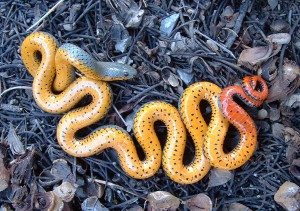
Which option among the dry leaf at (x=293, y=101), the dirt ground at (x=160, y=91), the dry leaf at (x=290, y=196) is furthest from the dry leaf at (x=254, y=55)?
the dry leaf at (x=290, y=196)

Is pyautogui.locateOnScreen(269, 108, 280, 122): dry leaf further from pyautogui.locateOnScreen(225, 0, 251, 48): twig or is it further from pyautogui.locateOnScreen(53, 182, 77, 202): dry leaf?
pyautogui.locateOnScreen(53, 182, 77, 202): dry leaf

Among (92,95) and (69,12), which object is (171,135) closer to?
(92,95)

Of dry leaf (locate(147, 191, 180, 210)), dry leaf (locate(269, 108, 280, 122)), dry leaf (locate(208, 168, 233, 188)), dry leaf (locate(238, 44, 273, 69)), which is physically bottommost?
dry leaf (locate(147, 191, 180, 210))

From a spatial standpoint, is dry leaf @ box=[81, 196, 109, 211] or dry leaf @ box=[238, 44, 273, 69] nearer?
dry leaf @ box=[238, 44, 273, 69]

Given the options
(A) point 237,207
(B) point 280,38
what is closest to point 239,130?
(A) point 237,207

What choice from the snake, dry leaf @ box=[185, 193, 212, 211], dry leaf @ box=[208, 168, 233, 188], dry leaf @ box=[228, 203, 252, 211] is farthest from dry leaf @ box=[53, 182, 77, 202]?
dry leaf @ box=[228, 203, 252, 211]

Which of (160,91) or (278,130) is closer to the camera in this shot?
(278,130)

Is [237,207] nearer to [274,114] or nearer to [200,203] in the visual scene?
[200,203]

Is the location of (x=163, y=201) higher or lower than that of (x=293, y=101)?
lower
